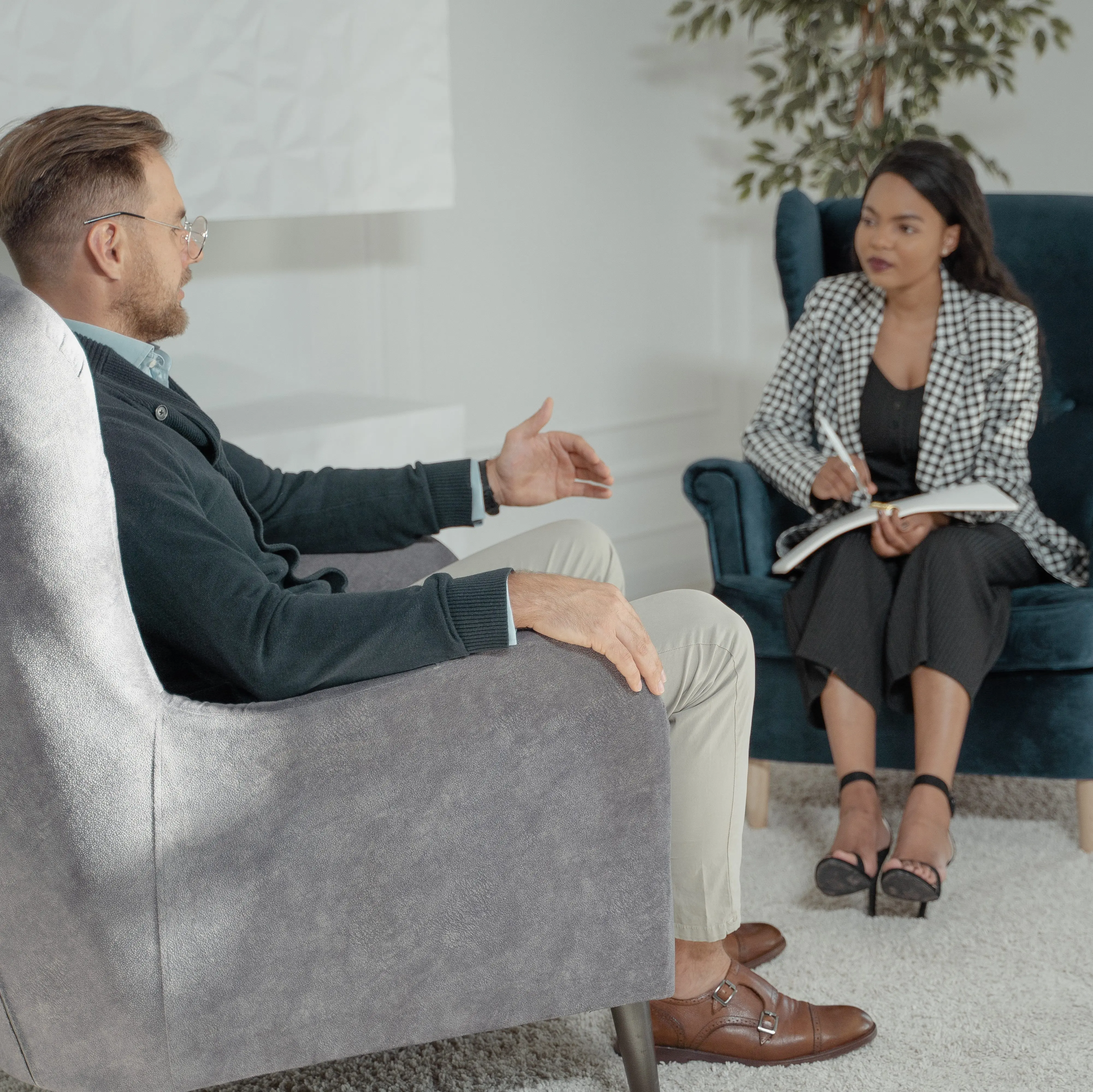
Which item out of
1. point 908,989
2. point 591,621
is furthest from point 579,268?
point 591,621

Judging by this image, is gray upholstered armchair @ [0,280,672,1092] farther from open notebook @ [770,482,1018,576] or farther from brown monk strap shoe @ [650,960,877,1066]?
open notebook @ [770,482,1018,576]

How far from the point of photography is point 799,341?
2398 millimetres

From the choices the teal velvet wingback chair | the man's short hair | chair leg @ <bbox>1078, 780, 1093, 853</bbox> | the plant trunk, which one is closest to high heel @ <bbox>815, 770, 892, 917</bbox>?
the teal velvet wingback chair

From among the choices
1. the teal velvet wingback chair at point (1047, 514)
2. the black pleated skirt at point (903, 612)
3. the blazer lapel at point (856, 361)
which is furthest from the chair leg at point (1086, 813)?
the blazer lapel at point (856, 361)

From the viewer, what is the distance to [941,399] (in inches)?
89.3

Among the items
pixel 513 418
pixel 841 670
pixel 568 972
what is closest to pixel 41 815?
pixel 568 972

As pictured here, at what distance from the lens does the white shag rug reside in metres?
1.54

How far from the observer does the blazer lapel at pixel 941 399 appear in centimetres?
226

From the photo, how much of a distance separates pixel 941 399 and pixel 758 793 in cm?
77

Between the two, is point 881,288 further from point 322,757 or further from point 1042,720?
point 322,757

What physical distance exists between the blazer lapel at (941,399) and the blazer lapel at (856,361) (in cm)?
11

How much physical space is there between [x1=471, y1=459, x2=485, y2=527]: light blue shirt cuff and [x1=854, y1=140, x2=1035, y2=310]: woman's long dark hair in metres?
0.99

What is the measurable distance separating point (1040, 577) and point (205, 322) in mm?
1692

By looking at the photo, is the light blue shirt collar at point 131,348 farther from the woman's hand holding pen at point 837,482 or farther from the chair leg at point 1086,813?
the chair leg at point 1086,813
